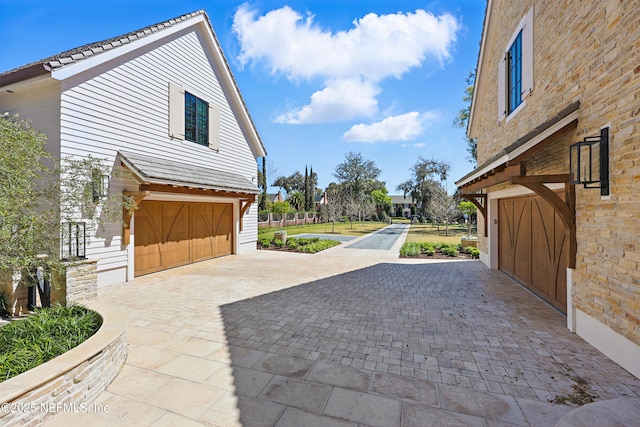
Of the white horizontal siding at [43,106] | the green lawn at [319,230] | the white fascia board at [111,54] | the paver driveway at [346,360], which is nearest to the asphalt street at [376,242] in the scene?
the green lawn at [319,230]

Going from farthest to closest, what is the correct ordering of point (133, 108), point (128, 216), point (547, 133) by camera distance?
point (133, 108), point (128, 216), point (547, 133)

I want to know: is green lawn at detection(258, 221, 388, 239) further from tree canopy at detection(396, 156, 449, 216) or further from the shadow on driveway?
tree canopy at detection(396, 156, 449, 216)

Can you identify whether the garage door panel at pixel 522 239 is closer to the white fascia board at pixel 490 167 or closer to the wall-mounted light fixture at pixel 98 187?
the white fascia board at pixel 490 167

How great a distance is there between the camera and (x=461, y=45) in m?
11.4

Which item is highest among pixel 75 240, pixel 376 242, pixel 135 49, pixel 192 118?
pixel 135 49

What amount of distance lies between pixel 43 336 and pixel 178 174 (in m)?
5.89

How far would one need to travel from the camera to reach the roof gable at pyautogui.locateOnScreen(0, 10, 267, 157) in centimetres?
630

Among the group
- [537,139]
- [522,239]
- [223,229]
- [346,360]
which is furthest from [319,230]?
[346,360]

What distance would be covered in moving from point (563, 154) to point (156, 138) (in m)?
10.4

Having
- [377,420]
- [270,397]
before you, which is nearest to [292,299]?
[270,397]

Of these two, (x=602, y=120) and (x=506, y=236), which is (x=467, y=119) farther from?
(x=602, y=120)

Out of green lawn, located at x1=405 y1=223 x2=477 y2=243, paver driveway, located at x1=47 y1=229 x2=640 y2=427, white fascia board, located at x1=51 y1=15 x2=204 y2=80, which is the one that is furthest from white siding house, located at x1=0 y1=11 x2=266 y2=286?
green lawn, located at x1=405 y1=223 x2=477 y2=243

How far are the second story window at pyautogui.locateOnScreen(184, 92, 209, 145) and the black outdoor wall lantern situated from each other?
35.1 feet

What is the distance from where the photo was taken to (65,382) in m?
2.68
